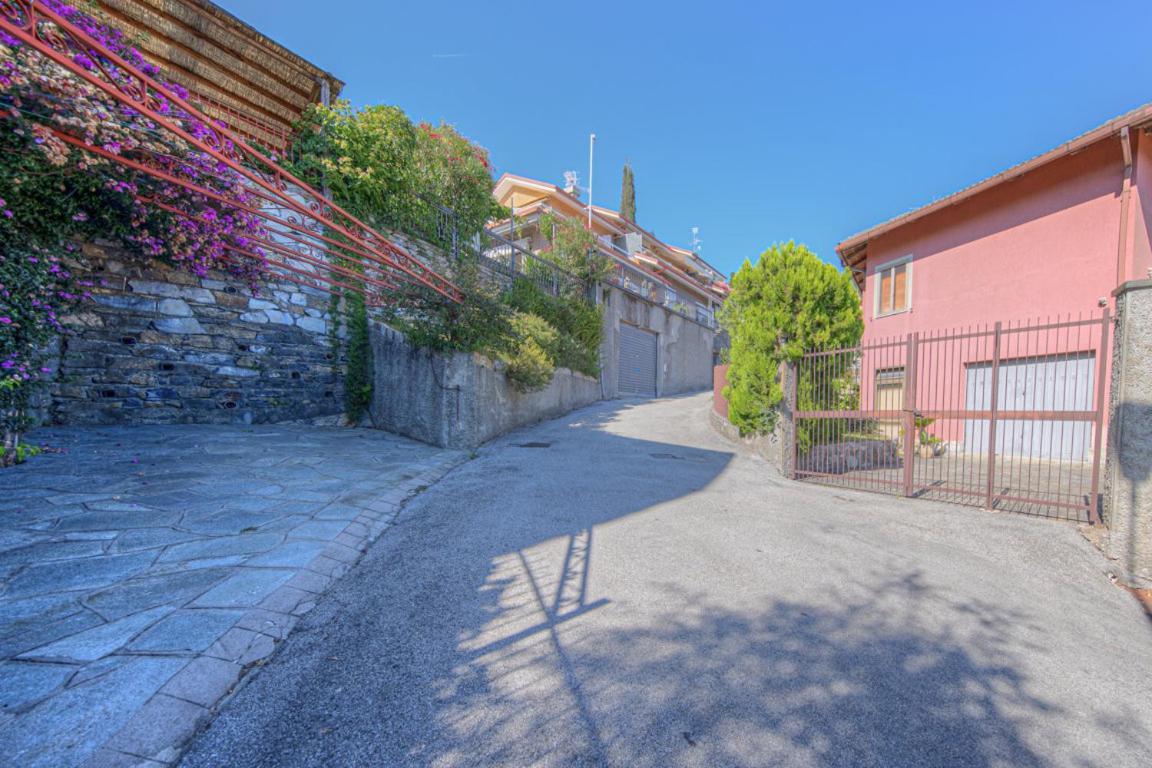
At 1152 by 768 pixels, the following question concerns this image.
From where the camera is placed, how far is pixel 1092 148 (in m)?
7.88

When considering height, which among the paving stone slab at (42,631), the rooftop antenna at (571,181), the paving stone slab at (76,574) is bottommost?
the paving stone slab at (42,631)

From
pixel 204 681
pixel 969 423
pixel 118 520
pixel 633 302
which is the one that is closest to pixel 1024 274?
pixel 969 423

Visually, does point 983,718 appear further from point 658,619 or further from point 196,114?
point 196,114

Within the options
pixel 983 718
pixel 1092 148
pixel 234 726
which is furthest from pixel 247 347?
pixel 1092 148

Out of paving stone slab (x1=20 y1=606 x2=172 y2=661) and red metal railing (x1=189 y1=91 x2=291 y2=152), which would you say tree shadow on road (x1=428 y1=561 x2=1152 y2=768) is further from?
red metal railing (x1=189 y1=91 x2=291 y2=152)

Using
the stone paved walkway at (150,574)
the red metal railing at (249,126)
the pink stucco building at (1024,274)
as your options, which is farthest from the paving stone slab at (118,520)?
the pink stucco building at (1024,274)

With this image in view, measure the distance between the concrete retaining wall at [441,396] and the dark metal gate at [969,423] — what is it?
4699mm

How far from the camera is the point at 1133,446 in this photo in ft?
11.6

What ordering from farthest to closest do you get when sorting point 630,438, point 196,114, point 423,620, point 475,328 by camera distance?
1. point 630,438
2. point 475,328
3. point 196,114
4. point 423,620

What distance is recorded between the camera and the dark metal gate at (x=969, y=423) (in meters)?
4.87

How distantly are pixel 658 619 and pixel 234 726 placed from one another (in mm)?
1959

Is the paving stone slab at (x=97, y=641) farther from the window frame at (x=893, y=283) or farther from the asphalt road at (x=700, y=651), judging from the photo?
the window frame at (x=893, y=283)

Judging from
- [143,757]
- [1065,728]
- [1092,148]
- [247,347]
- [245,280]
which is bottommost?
[1065,728]

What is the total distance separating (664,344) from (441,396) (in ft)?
40.7
